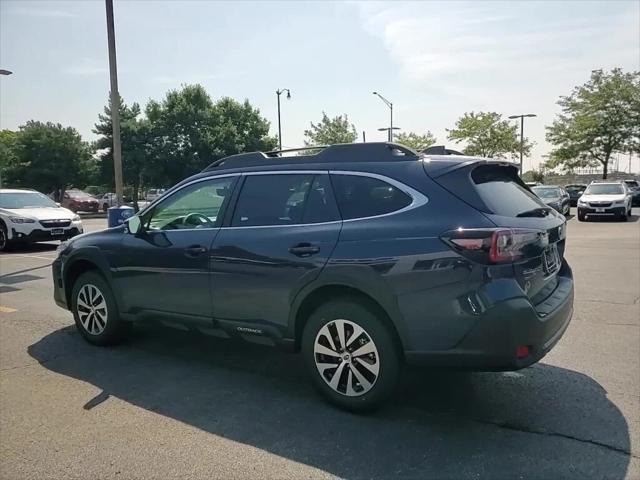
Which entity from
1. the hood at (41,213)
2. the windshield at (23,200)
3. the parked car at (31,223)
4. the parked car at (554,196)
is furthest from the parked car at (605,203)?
the windshield at (23,200)

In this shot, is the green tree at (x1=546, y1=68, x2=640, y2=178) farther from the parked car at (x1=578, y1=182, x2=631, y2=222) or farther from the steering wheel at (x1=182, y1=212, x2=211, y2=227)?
the steering wheel at (x1=182, y1=212, x2=211, y2=227)

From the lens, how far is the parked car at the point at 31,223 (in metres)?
13.4

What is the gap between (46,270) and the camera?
10.2 m

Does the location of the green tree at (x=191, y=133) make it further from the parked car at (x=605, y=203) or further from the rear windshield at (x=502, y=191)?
the rear windshield at (x=502, y=191)

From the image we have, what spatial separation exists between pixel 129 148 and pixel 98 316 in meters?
38.5

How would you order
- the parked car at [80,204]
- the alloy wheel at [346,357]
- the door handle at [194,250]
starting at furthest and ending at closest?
the parked car at [80,204]
the door handle at [194,250]
the alloy wheel at [346,357]

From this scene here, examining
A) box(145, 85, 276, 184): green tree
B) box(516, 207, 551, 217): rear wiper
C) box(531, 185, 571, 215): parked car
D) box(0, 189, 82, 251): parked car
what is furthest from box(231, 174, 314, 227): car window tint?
box(145, 85, 276, 184): green tree

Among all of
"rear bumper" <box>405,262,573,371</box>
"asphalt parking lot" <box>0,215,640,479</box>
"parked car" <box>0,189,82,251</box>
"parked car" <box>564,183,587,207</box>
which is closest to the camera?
"asphalt parking lot" <box>0,215,640,479</box>

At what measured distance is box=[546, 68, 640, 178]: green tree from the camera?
42.1m

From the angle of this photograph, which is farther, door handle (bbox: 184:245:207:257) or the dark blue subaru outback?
door handle (bbox: 184:245:207:257)

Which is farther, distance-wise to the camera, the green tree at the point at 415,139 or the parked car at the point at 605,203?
the green tree at the point at 415,139

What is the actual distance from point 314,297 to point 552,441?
5.74ft

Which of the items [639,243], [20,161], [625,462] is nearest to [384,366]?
[625,462]

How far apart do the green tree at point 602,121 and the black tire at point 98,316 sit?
45.8m
